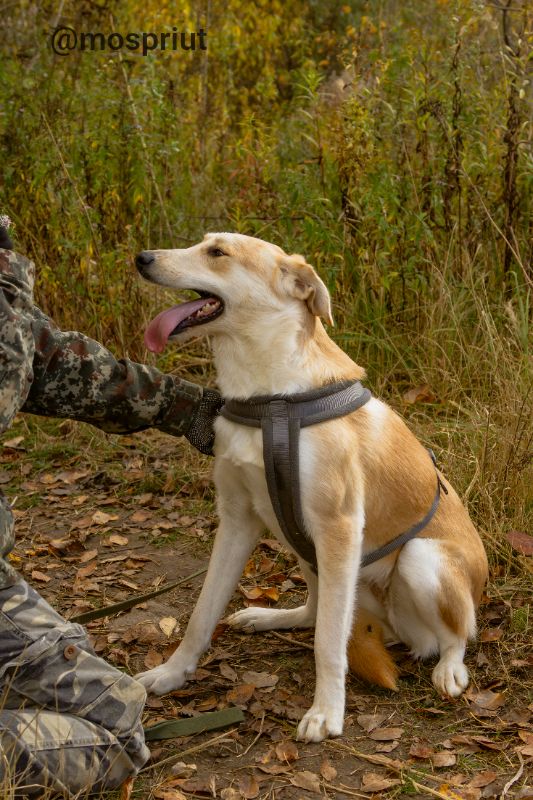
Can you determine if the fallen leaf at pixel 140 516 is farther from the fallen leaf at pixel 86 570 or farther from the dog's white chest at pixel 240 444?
the dog's white chest at pixel 240 444

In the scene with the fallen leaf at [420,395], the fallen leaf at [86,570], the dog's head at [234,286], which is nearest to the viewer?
the dog's head at [234,286]

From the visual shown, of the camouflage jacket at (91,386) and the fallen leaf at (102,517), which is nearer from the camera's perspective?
the camouflage jacket at (91,386)

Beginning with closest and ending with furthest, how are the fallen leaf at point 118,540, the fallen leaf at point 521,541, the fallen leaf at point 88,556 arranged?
the fallen leaf at point 521,541 → the fallen leaf at point 88,556 → the fallen leaf at point 118,540

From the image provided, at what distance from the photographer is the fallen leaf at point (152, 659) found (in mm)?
3451

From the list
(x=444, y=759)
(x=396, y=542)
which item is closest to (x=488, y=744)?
(x=444, y=759)

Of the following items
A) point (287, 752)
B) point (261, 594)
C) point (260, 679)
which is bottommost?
point (261, 594)

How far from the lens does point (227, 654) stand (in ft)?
11.5

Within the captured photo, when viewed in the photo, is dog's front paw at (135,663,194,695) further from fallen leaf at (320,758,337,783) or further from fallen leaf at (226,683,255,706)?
fallen leaf at (320,758,337,783)

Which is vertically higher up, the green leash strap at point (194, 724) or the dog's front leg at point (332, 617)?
the dog's front leg at point (332, 617)

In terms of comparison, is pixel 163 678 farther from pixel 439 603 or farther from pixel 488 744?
pixel 488 744

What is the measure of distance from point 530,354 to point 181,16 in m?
4.97

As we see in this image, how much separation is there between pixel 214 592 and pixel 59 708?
767 mm

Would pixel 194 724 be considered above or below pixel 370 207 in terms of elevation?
below

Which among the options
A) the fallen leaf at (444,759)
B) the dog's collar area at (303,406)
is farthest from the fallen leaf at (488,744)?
the dog's collar area at (303,406)
